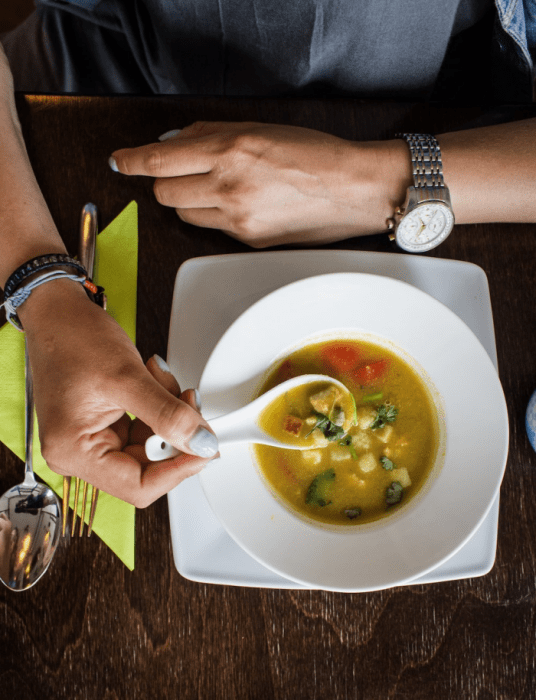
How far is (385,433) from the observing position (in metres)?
1.36

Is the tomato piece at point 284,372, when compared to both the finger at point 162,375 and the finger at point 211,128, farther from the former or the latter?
the finger at point 211,128

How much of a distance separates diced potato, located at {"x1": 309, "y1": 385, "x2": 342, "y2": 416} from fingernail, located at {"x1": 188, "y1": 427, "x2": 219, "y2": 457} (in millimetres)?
395

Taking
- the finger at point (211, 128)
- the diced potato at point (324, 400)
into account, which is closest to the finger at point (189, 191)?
the finger at point (211, 128)

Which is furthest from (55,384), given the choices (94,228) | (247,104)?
(247,104)

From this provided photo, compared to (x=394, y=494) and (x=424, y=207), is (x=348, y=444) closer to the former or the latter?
(x=394, y=494)

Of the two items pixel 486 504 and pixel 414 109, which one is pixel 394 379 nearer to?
pixel 486 504

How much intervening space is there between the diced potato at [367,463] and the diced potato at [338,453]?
0.10ft

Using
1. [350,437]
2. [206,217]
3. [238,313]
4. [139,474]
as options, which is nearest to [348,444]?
[350,437]

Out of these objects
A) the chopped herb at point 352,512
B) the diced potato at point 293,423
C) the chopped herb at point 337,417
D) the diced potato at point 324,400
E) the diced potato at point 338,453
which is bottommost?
the chopped herb at point 352,512

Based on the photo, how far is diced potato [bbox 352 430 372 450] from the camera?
134cm

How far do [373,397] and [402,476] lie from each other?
22cm

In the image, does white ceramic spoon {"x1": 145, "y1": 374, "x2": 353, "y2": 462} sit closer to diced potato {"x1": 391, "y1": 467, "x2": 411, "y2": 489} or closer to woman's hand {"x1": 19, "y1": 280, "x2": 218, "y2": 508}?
woman's hand {"x1": 19, "y1": 280, "x2": 218, "y2": 508}

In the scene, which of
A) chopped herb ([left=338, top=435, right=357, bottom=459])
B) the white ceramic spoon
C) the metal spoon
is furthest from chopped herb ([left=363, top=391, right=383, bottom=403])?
the metal spoon

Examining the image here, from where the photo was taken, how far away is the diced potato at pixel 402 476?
1.32m
